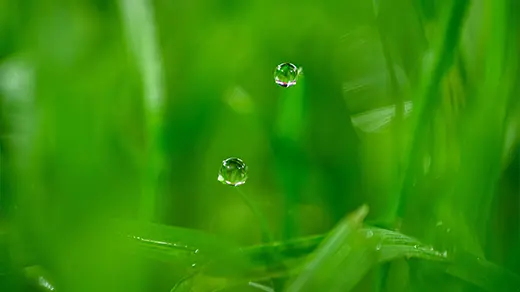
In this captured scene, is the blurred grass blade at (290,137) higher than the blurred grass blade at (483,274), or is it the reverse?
the blurred grass blade at (290,137)

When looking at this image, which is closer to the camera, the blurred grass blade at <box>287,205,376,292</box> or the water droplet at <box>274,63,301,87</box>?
the blurred grass blade at <box>287,205,376,292</box>

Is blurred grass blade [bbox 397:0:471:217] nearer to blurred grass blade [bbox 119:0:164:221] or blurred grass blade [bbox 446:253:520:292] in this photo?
blurred grass blade [bbox 446:253:520:292]

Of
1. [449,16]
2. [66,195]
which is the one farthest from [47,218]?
[449,16]

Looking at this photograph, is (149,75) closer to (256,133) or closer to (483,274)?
(256,133)

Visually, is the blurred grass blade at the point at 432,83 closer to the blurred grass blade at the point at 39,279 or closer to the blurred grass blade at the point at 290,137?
the blurred grass blade at the point at 290,137

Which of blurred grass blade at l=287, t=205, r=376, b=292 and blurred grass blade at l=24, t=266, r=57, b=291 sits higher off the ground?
blurred grass blade at l=24, t=266, r=57, b=291

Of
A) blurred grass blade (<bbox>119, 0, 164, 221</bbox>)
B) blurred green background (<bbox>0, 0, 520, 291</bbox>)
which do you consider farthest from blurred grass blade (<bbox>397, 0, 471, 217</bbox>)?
blurred grass blade (<bbox>119, 0, 164, 221</bbox>)

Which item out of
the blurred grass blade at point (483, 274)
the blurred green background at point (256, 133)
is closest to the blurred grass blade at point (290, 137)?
the blurred green background at point (256, 133)
